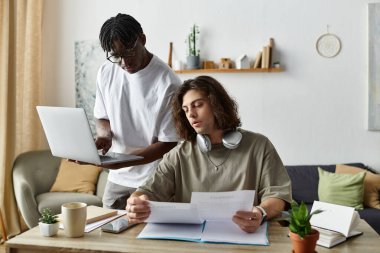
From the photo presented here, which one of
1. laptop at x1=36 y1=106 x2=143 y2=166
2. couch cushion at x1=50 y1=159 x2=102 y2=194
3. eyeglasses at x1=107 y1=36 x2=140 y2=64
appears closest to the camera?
laptop at x1=36 y1=106 x2=143 y2=166

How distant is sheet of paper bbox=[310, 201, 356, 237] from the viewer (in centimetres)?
134

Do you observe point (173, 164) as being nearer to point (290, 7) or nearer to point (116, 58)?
point (116, 58)

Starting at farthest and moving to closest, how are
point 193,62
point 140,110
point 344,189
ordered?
point 193,62 < point 344,189 < point 140,110

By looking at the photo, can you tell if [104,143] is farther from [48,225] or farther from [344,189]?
[344,189]

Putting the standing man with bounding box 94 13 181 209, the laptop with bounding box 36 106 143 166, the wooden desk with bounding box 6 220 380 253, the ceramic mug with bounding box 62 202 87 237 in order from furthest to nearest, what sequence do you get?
the standing man with bounding box 94 13 181 209
the laptop with bounding box 36 106 143 166
the ceramic mug with bounding box 62 202 87 237
the wooden desk with bounding box 6 220 380 253

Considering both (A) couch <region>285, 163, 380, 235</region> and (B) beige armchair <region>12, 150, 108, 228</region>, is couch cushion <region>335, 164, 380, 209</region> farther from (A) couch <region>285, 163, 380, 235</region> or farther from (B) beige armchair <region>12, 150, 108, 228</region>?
(B) beige armchair <region>12, 150, 108, 228</region>

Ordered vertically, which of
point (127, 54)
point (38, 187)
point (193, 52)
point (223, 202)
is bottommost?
point (38, 187)

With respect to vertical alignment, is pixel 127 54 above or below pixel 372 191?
above

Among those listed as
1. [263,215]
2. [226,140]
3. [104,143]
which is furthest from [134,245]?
[104,143]

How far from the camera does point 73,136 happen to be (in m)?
1.58

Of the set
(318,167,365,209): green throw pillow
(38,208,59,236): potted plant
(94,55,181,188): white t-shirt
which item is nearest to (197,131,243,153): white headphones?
(94,55,181,188): white t-shirt

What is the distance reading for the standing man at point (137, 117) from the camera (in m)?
1.84

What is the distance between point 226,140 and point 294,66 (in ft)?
7.84

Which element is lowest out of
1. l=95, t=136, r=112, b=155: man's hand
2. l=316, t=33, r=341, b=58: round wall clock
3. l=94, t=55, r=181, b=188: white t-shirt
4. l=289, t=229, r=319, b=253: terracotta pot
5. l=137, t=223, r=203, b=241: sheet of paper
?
l=137, t=223, r=203, b=241: sheet of paper
